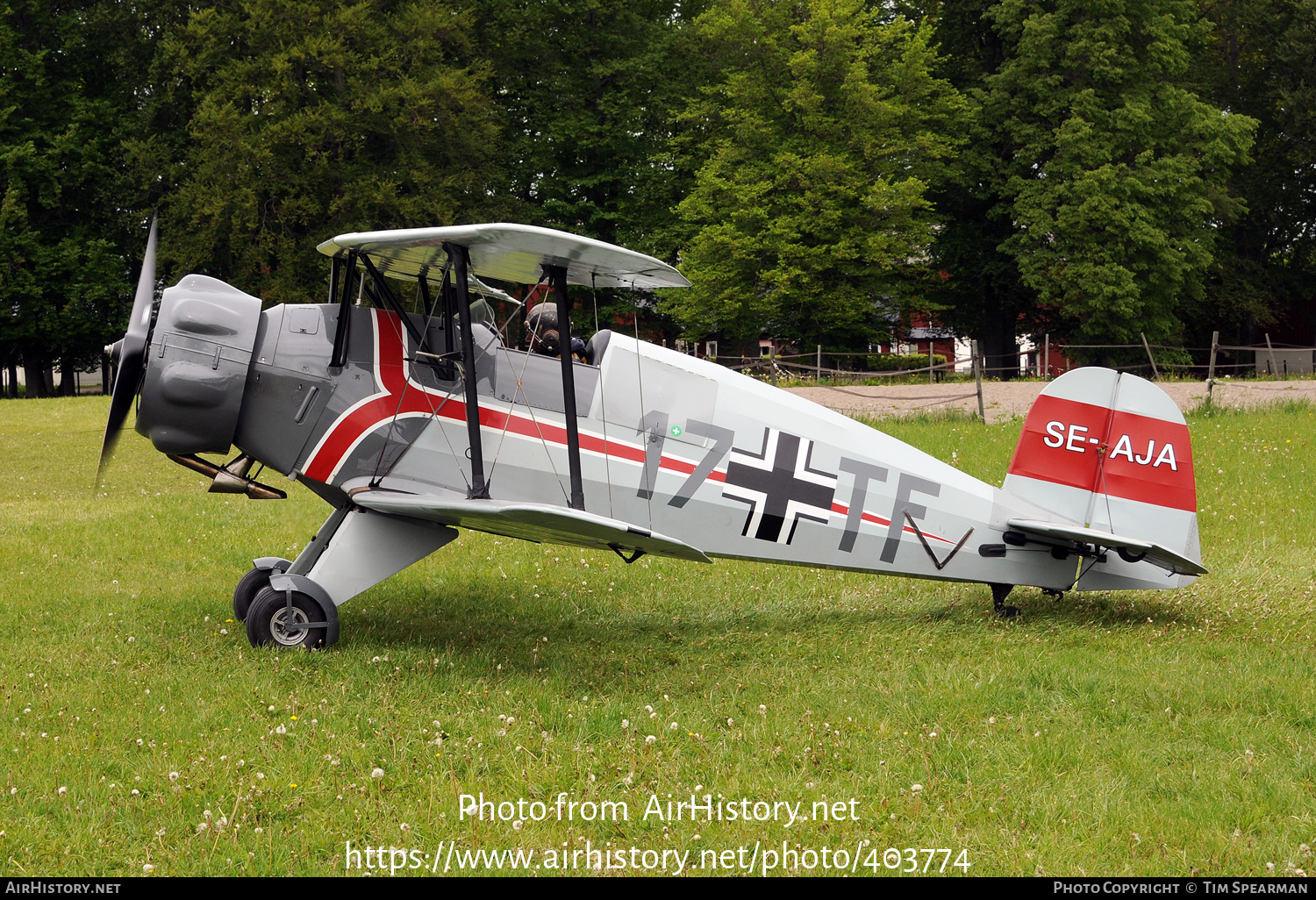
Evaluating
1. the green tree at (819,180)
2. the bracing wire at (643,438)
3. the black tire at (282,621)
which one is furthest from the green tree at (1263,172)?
the black tire at (282,621)

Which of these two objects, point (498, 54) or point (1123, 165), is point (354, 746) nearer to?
point (1123, 165)

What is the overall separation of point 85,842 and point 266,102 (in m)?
35.8

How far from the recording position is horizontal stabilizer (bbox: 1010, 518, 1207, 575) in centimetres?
682

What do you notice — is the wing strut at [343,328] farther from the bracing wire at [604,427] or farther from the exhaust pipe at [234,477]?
the bracing wire at [604,427]

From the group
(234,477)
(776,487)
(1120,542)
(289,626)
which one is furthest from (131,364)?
(1120,542)

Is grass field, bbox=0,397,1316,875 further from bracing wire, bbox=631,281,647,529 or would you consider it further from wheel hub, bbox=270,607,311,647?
bracing wire, bbox=631,281,647,529

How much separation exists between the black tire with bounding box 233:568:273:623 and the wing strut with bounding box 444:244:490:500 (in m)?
2.24

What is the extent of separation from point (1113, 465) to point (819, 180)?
27333 millimetres

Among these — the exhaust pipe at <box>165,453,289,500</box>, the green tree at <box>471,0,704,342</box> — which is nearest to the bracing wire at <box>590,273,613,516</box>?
the exhaust pipe at <box>165,453,289,500</box>

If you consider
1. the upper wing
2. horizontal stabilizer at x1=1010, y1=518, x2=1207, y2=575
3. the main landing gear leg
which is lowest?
the main landing gear leg

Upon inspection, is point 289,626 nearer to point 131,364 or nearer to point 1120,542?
point 131,364

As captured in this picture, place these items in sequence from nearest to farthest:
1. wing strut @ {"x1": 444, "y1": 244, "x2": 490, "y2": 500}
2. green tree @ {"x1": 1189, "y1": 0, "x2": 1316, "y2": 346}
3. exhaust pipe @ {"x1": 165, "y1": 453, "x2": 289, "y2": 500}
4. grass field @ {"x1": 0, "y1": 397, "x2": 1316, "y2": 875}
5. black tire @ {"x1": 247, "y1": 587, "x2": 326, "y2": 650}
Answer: grass field @ {"x1": 0, "y1": 397, "x2": 1316, "y2": 875} < wing strut @ {"x1": 444, "y1": 244, "x2": 490, "y2": 500} < black tire @ {"x1": 247, "y1": 587, "x2": 326, "y2": 650} < exhaust pipe @ {"x1": 165, "y1": 453, "x2": 289, "y2": 500} < green tree @ {"x1": 1189, "y1": 0, "x2": 1316, "y2": 346}

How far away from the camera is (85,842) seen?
13.5ft
